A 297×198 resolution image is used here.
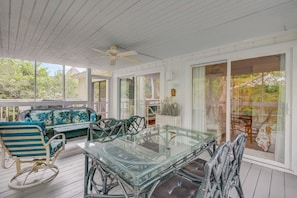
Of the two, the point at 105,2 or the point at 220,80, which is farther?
the point at 220,80

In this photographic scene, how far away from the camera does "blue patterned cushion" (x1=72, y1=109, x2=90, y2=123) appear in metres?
4.53

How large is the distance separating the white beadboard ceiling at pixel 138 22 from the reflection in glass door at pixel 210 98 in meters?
0.64

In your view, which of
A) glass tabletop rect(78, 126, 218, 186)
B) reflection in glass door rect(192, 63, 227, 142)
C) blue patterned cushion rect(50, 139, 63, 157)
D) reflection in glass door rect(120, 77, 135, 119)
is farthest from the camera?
reflection in glass door rect(120, 77, 135, 119)

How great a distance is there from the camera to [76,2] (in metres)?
1.76

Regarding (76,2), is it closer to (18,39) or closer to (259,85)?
(18,39)

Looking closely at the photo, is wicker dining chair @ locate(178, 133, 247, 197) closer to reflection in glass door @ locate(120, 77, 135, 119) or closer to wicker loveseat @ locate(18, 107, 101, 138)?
wicker loveseat @ locate(18, 107, 101, 138)

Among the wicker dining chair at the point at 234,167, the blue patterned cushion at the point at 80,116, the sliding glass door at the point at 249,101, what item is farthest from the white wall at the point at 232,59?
the blue patterned cushion at the point at 80,116

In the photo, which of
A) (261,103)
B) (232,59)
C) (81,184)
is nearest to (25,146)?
(81,184)

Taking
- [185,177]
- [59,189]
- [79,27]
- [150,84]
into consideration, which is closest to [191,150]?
[185,177]

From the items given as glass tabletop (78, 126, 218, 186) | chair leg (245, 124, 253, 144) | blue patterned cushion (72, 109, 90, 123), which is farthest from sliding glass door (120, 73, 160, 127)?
chair leg (245, 124, 253, 144)

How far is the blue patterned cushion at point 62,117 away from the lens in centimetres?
418

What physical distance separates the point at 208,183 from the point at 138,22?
2173 millimetres

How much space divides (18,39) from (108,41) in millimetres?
1776

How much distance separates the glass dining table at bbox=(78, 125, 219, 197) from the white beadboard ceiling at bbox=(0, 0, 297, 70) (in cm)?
175
